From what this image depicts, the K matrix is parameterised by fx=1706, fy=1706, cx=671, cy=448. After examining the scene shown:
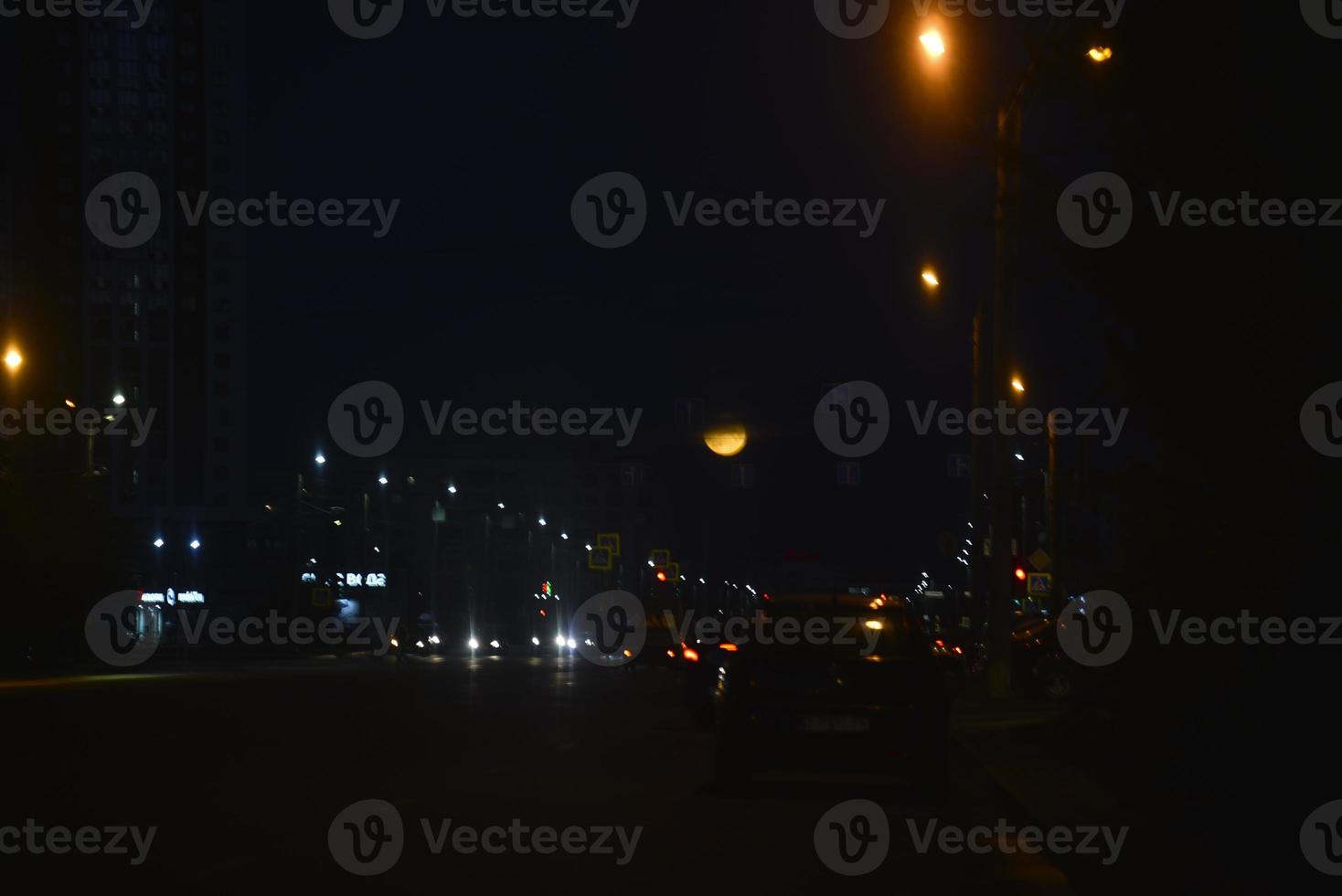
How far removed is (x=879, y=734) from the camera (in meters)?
14.4

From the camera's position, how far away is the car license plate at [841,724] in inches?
565

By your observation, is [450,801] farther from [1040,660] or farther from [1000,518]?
[1040,660]

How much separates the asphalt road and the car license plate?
1.31ft

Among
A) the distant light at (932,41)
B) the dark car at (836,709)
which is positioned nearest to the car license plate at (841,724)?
the dark car at (836,709)

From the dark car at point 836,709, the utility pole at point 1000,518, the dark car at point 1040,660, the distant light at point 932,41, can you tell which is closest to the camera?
the dark car at point 836,709

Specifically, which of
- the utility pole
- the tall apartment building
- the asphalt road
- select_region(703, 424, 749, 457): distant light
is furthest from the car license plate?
the tall apartment building

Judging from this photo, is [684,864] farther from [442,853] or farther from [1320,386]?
[1320,386]

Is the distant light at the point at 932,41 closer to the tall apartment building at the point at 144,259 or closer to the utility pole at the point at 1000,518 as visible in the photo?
the utility pole at the point at 1000,518

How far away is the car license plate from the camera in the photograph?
1436cm

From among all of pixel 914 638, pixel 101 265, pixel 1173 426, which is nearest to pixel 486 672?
pixel 914 638

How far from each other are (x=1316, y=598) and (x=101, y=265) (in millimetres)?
126998

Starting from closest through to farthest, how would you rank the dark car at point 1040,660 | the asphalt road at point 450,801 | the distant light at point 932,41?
the asphalt road at point 450,801, the distant light at point 932,41, the dark car at point 1040,660

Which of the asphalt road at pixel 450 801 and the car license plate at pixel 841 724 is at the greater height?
the car license plate at pixel 841 724

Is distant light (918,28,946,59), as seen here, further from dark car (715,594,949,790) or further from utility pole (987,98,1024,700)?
utility pole (987,98,1024,700)
